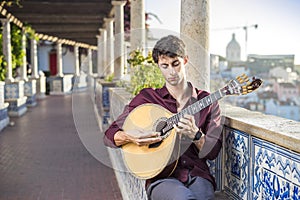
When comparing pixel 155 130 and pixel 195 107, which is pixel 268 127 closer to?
pixel 195 107

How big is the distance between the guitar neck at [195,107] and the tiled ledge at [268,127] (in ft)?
0.73

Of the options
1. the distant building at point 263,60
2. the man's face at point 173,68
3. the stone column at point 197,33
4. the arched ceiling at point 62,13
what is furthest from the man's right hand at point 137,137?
the distant building at point 263,60

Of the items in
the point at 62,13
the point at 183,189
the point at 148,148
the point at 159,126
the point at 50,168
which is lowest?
the point at 50,168

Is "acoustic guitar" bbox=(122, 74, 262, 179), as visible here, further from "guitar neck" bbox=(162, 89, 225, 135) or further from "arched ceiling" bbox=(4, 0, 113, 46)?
"arched ceiling" bbox=(4, 0, 113, 46)

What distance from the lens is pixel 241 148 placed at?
209 centimetres

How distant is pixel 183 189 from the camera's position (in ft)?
6.64

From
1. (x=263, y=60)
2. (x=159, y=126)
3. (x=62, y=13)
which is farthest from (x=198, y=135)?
(x=263, y=60)

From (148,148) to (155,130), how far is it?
4.0 inches

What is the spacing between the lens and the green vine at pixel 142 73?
4.05m

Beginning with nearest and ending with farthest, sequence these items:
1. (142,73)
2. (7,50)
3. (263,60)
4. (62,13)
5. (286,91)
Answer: (142,73)
(7,50)
(62,13)
(263,60)
(286,91)

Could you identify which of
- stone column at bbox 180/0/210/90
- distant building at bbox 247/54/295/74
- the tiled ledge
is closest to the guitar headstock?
the tiled ledge

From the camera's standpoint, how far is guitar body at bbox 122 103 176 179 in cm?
210

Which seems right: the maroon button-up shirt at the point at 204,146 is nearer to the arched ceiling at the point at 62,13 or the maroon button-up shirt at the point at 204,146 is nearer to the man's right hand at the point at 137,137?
the man's right hand at the point at 137,137

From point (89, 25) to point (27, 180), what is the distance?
12158mm
